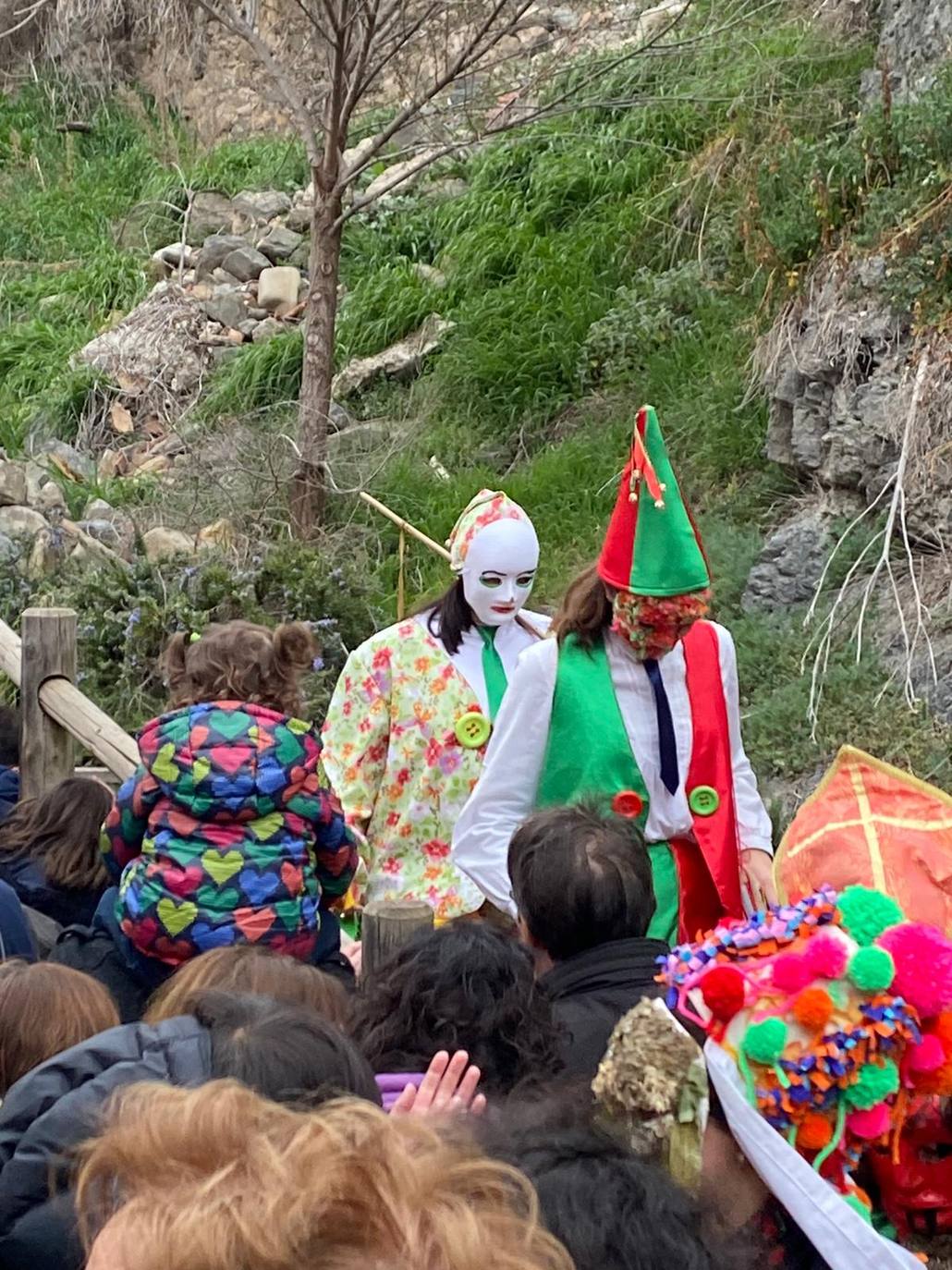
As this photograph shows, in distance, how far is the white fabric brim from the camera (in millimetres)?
1759

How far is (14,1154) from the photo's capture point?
179 centimetres

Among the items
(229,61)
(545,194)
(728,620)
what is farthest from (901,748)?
(229,61)

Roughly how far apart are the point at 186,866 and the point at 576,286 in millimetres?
6517

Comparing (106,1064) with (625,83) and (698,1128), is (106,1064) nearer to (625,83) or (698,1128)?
(698,1128)

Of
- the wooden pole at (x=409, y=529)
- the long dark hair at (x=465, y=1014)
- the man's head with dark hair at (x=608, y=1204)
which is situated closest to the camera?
the man's head with dark hair at (x=608, y=1204)

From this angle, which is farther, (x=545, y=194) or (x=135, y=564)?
(x=545, y=194)

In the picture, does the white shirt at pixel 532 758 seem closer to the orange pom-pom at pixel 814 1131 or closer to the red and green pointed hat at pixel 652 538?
the red and green pointed hat at pixel 652 538

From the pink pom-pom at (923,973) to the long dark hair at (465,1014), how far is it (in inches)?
20.2

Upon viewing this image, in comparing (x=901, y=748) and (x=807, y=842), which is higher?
(x=807, y=842)

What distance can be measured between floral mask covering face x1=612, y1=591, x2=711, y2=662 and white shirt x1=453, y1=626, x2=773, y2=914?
0.07 metres

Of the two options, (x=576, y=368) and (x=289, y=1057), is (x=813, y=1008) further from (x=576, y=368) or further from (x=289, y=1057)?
(x=576, y=368)

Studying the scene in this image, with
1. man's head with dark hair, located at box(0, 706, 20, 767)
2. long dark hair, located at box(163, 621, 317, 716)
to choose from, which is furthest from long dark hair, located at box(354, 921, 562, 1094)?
man's head with dark hair, located at box(0, 706, 20, 767)

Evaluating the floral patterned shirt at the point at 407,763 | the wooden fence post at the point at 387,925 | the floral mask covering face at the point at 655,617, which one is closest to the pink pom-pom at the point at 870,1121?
the wooden fence post at the point at 387,925

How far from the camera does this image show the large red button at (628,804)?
328cm
